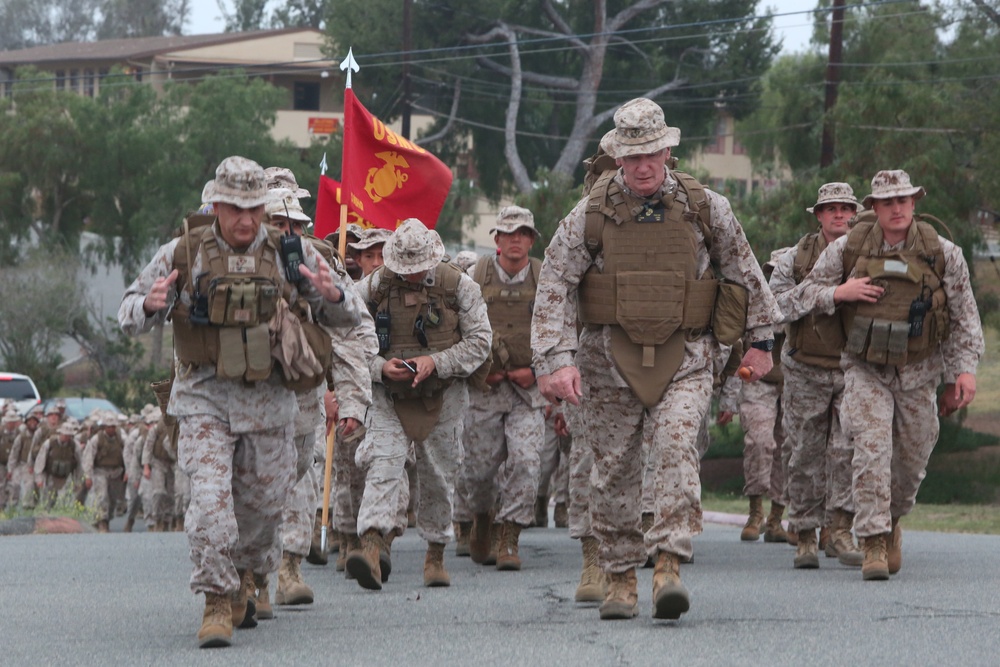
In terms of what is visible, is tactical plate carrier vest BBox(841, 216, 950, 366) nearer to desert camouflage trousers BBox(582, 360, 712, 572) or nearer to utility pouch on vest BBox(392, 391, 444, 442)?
desert camouflage trousers BBox(582, 360, 712, 572)

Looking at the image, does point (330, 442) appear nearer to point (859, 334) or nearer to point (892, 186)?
point (859, 334)

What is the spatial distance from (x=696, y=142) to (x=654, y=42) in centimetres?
329

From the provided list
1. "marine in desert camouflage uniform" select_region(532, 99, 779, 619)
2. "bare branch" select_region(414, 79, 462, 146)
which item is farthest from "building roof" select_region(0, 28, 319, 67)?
"marine in desert camouflage uniform" select_region(532, 99, 779, 619)

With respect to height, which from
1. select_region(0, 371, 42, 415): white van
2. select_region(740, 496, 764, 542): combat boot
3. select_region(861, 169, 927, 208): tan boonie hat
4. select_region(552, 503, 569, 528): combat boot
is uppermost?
select_region(861, 169, 927, 208): tan boonie hat

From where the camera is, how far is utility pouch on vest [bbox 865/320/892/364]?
10.3 metres

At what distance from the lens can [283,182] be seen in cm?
1076

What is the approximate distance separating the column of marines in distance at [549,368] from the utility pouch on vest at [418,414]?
0.05 feet

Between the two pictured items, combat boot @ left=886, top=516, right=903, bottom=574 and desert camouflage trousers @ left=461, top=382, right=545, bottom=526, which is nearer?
combat boot @ left=886, top=516, right=903, bottom=574

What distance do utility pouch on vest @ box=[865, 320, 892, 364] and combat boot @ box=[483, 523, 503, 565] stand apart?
3.24 metres

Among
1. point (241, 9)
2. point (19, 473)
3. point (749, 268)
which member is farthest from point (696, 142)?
point (241, 9)

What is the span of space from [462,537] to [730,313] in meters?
5.51

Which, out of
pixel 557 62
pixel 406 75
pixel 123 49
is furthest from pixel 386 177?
pixel 123 49

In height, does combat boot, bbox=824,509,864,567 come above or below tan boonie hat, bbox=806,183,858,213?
below

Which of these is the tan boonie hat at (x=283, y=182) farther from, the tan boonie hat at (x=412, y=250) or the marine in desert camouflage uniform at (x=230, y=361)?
the marine in desert camouflage uniform at (x=230, y=361)
